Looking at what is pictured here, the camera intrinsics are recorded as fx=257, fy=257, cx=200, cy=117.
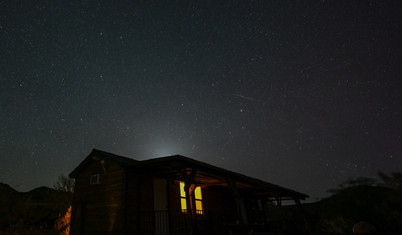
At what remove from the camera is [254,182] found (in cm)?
1578

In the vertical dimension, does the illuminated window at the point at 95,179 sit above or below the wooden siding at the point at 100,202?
above

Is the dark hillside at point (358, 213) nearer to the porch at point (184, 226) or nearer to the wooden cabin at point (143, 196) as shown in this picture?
the porch at point (184, 226)

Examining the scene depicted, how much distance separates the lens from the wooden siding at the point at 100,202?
11.3 metres

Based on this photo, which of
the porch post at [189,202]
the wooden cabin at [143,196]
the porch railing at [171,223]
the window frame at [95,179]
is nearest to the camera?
the porch post at [189,202]

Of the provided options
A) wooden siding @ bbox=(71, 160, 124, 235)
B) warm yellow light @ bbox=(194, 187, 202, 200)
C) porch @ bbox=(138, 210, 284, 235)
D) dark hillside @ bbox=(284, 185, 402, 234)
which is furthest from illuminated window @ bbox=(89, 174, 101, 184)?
dark hillside @ bbox=(284, 185, 402, 234)

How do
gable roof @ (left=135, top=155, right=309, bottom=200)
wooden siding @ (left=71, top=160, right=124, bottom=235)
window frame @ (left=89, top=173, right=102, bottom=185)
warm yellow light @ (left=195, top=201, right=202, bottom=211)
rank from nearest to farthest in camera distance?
gable roof @ (left=135, top=155, right=309, bottom=200) → wooden siding @ (left=71, top=160, right=124, bottom=235) → window frame @ (left=89, top=173, right=102, bottom=185) → warm yellow light @ (left=195, top=201, right=202, bottom=211)

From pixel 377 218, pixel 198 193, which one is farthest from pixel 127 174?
pixel 377 218

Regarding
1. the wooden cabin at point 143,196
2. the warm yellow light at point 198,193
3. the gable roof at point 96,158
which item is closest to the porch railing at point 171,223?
the wooden cabin at point 143,196

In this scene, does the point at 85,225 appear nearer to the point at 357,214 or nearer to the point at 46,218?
the point at 357,214

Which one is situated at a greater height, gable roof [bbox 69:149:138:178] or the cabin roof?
gable roof [bbox 69:149:138:178]

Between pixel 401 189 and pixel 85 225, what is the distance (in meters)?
16.6

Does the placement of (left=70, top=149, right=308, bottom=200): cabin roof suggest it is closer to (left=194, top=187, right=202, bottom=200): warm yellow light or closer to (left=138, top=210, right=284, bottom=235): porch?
(left=194, top=187, right=202, bottom=200): warm yellow light

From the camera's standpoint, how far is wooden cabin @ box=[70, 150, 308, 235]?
11.0 m

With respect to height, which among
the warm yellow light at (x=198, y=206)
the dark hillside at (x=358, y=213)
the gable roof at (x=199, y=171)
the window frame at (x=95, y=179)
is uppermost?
the window frame at (x=95, y=179)
